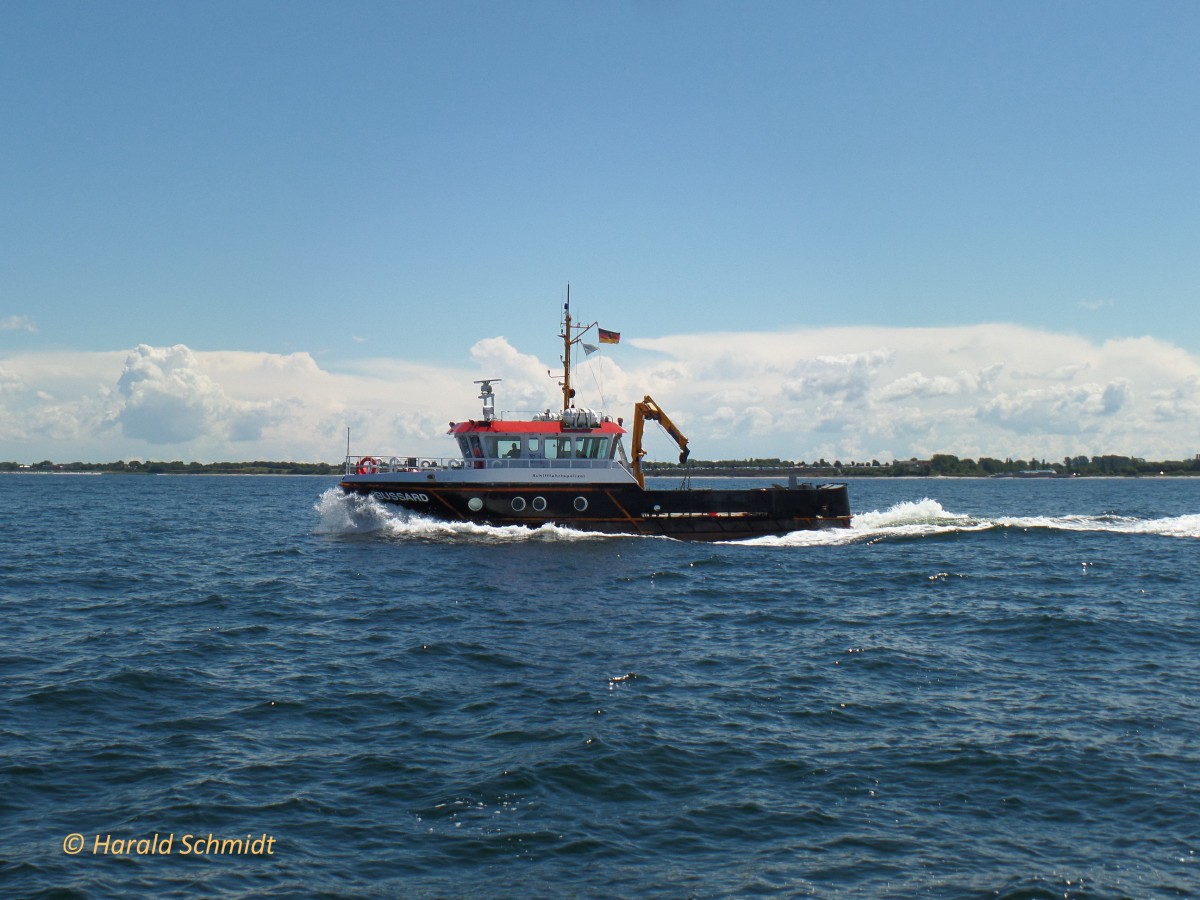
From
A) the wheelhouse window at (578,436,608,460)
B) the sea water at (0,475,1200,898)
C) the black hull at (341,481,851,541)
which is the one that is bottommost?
the sea water at (0,475,1200,898)

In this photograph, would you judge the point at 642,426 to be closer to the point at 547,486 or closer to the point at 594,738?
the point at 547,486

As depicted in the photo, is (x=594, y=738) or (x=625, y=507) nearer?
(x=594, y=738)

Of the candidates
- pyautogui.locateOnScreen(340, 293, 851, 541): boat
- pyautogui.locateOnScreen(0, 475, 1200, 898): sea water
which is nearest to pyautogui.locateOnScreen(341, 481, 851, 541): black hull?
pyautogui.locateOnScreen(340, 293, 851, 541): boat

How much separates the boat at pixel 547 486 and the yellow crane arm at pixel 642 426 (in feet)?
3.66

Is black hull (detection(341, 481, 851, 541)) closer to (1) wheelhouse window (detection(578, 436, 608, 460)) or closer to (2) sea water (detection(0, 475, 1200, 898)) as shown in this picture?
(1) wheelhouse window (detection(578, 436, 608, 460))

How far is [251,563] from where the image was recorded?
29.5 m

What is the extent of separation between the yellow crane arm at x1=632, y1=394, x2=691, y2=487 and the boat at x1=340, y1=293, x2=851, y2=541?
111cm

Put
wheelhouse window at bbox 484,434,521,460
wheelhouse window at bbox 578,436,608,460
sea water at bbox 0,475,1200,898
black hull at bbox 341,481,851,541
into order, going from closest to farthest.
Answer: sea water at bbox 0,475,1200,898, black hull at bbox 341,481,851,541, wheelhouse window at bbox 484,434,521,460, wheelhouse window at bbox 578,436,608,460

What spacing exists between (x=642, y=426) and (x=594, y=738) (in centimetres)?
2619

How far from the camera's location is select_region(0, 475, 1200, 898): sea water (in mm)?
8242

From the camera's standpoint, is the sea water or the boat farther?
the boat

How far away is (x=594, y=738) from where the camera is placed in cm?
1152

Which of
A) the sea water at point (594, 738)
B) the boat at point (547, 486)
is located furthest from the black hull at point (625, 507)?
the sea water at point (594, 738)

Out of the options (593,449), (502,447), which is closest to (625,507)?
(593,449)
